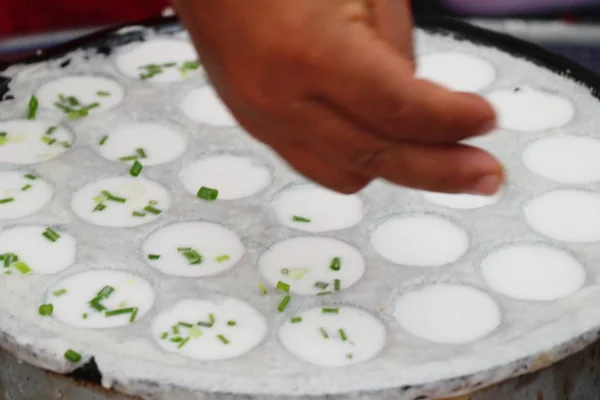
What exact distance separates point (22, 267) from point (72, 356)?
0.35 m

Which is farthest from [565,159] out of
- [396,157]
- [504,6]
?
[504,6]

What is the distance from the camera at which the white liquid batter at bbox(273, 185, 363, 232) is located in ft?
A: 6.01

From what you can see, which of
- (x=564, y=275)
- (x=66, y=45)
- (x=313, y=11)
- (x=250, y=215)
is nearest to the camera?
(x=313, y=11)

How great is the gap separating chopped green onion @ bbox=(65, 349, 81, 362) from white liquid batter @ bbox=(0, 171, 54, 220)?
53 centimetres

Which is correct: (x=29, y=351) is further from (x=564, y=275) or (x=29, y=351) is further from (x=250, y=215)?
(x=564, y=275)

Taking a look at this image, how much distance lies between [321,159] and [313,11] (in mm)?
199

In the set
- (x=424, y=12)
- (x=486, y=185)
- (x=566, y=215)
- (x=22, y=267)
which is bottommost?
(x=424, y=12)

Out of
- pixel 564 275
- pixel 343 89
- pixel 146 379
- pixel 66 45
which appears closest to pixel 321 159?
pixel 343 89

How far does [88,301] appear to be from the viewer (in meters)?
1.60

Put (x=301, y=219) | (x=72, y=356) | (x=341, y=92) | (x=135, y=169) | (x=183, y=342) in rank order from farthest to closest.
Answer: (x=135, y=169)
(x=301, y=219)
(x=183, y=342)
(x=72, y=356)
(x=341, y=92)

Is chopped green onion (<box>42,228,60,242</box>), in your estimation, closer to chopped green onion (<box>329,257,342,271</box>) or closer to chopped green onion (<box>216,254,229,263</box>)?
chopped green onion (<box>216,254,229,263</box>)

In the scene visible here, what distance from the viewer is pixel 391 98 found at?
3.21ft

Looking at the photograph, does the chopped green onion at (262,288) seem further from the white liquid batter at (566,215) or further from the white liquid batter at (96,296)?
the white liquid batter at (566,215)

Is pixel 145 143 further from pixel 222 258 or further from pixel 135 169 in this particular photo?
A: pixel 222 258
